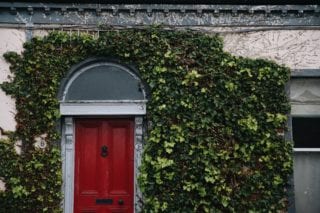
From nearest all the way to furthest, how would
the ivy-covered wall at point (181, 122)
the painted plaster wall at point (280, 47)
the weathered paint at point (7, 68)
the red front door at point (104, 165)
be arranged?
the ivy-covered wall at point (181, 122), the weathered paint at point (7, 68), the red front door at point (104, 165), the painted plaster wall at point (280, 47)

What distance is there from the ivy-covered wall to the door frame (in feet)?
0.53

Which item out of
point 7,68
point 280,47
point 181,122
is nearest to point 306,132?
point 280,47

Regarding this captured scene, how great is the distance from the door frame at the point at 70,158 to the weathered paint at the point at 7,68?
91 centimetres

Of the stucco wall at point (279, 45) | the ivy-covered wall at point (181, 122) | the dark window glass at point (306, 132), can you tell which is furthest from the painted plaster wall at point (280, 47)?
the dark window glass at point (306, 132)

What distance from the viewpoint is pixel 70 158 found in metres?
6.63

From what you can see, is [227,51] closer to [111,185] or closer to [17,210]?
[111,185]


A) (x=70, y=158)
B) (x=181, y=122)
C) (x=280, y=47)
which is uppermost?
(x=280, y=47)

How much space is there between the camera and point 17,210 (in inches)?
249

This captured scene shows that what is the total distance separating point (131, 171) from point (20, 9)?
3.47 m

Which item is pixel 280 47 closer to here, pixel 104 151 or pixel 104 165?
pixel 104 151

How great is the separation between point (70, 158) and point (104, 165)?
60 centimetres

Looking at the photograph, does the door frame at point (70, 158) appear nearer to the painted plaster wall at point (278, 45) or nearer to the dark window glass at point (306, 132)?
the painted plaster wall at point (278, 45)

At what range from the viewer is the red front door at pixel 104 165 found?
6641 millimetres

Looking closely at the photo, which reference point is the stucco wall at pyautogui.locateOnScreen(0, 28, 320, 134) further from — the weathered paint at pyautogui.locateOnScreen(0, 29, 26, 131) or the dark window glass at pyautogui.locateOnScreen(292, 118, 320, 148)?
the dark window glass at pyautogui.locateOnScreen(292, 118, 320, 148)
